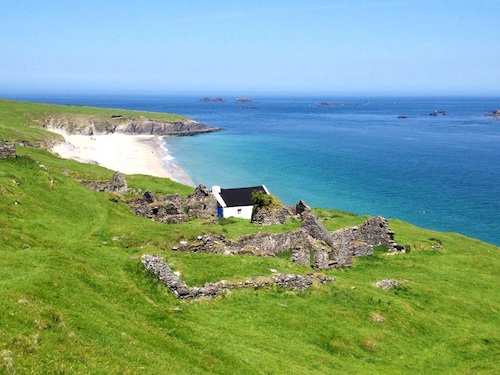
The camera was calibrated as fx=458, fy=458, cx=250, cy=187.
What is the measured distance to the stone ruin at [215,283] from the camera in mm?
28438

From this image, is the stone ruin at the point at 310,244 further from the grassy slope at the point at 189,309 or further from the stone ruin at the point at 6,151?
the stone ruin at the point at 6,151

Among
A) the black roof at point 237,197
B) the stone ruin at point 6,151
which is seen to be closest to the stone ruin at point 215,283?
the stone ruin at point 6,151

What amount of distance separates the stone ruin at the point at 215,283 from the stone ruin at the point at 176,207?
20.5 metres

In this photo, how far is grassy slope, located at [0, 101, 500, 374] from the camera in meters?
17.0

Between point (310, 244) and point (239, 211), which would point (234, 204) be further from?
point (310, 244)

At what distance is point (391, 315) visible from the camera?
102 ft

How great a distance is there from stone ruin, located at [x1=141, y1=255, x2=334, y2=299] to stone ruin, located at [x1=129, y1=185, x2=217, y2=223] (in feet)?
67.3

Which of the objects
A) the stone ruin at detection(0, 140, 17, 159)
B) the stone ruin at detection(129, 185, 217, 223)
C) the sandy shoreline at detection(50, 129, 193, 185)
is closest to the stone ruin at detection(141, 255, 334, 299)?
the stone ruin at detection(129, 185, 217, 223)

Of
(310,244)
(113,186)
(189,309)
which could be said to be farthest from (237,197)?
(189,309)

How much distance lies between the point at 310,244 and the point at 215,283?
13818 millimetres

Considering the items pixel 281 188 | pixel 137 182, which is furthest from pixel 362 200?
pixel 137 182

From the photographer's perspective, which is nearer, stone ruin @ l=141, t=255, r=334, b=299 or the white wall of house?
stone ruin @ l=141, t=255, r=334, b=299

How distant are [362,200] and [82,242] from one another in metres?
93.1

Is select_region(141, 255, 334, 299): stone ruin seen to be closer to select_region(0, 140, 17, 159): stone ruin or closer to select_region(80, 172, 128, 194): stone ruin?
select_region(0, 140, 17, 159): stone ruin
